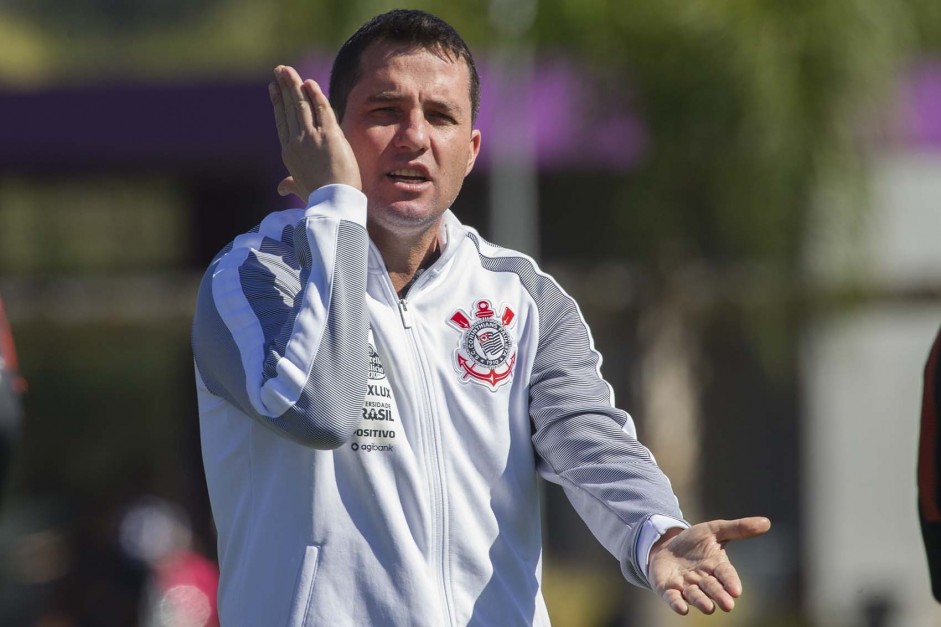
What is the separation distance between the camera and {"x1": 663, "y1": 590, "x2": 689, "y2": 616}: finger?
2.83 m

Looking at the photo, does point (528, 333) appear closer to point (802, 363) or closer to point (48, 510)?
point (802, 363)

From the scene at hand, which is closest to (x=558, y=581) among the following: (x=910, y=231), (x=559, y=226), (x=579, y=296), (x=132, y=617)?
(x=579, y=296)

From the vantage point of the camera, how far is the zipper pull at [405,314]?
10.2 ft

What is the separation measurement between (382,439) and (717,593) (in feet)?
2.14

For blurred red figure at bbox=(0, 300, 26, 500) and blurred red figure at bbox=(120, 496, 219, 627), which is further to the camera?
blurred red figure at bbox=(120, 496, 219, 627)

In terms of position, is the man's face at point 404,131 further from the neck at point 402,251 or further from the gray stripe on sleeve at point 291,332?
the gray stripe on sleeve at point 291,332

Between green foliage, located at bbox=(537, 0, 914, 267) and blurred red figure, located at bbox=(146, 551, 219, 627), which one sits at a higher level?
green foliage, located at bbox=(537, 0, 914, 267)

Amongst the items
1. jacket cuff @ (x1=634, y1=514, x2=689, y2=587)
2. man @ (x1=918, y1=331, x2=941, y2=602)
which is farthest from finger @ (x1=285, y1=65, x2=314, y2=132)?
man @ (x1=918, y1=331, x2=941, y2=602)

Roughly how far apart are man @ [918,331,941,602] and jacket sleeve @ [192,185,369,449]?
1790 mm

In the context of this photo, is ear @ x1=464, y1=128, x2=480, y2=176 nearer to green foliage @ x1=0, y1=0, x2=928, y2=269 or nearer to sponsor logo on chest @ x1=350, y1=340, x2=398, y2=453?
sponsor logo on chest @ x1=350, y1=340, x2=398, y2=453

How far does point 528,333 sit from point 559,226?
1209 centimetres

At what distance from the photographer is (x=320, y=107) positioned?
306 centimetres

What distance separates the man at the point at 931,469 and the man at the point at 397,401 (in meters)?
1.22

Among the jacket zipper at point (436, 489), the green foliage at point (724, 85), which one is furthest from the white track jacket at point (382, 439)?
the green foliage at point (724, 85)
